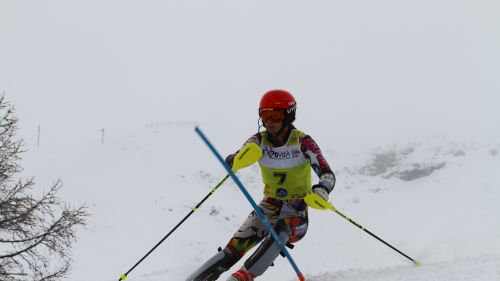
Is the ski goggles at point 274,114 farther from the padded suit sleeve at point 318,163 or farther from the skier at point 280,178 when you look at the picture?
the padded suit sleeve at point 318,163

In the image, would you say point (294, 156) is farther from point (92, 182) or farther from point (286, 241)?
point (92, 182)

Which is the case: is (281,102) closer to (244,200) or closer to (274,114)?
(274,114)

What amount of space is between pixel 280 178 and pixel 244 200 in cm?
2149

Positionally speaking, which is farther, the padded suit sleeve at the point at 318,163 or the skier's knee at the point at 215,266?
the skier's knee at the point at 215,266

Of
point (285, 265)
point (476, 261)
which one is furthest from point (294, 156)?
point (285, 265)

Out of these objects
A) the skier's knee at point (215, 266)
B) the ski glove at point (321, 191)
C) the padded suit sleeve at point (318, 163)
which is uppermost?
the padded suit sleeve at point (318, 163)

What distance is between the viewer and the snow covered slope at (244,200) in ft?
61.4

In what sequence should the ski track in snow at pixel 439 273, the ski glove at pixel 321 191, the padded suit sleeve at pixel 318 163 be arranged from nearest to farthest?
the ski track in snow at pixel 439 273 → the ski glove at pixel 321 191 → the padded suit sleeve at pixel 318 163

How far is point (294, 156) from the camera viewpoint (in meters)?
5.79

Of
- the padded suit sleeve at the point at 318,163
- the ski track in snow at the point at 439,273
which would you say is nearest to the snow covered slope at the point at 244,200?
the ski track in snow at the point at 439,273

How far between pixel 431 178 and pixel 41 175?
24.3 meters

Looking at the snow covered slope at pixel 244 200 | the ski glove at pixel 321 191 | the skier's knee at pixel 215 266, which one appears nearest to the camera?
the ski glove at pixel 321 191

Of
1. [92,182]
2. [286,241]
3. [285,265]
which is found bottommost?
[285,265]

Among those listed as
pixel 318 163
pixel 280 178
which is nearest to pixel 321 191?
pixel 318 163
